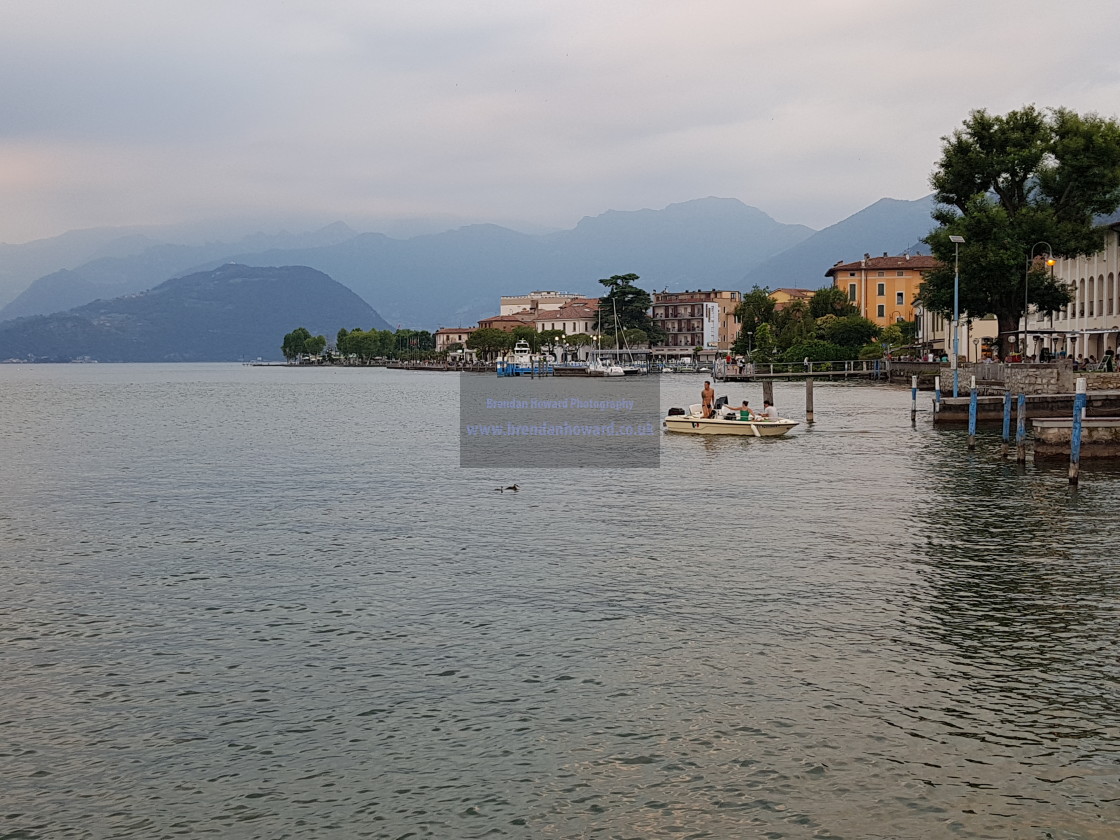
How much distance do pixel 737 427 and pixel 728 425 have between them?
411mm

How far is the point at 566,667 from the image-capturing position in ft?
49.6

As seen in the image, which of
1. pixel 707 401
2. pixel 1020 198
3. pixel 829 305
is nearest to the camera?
pixel 707 401

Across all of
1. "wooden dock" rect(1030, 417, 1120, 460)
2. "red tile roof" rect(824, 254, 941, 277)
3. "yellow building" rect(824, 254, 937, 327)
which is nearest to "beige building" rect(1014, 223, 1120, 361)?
"wooden dock" rect(1030, 417, 1120, 460)

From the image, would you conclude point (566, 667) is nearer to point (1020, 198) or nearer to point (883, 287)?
point (1020, 198)

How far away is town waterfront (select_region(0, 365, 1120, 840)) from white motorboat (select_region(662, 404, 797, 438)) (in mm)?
18571

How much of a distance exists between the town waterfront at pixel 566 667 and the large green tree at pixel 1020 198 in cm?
4568

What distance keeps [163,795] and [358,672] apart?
4045 millimetres

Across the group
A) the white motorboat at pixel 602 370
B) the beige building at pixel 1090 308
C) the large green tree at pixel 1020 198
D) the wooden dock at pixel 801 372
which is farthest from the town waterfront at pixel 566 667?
the white motorboat at pixel 602 370

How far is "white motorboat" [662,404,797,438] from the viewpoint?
168 ft

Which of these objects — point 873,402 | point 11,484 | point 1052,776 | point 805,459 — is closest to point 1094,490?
point 805,459

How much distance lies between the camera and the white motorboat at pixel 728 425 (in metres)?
51.2

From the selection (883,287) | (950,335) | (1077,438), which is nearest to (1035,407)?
(1077,438)

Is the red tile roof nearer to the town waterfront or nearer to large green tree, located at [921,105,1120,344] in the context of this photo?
large green tree, located at [921,105,1120,344]

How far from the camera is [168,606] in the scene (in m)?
18.9
